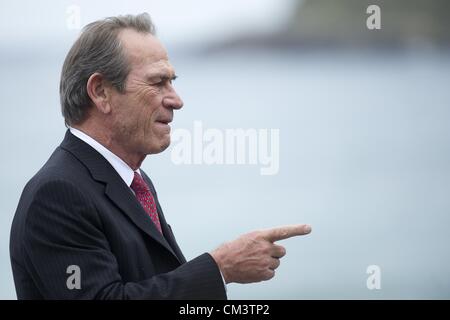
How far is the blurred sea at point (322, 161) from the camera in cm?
481

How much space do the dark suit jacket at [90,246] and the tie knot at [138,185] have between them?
123 mm

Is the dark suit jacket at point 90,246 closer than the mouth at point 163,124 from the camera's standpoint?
Yes

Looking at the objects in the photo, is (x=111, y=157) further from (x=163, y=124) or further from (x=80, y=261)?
(x=80, y=261)

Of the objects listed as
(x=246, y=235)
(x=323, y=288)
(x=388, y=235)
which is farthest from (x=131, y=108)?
(x=388, y=235)

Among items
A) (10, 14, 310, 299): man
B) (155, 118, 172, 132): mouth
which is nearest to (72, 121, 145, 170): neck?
(10, 14, 310, 299): man

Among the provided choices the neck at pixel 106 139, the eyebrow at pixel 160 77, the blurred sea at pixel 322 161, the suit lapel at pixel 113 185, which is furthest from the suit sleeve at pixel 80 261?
the blurred sea at pixel 322 161

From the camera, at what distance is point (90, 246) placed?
1.80m

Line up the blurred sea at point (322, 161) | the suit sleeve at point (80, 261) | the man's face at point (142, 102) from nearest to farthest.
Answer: the suit sleeve at point (80, 261), the man's face at point (142, 102), the blurred sea at point (322, 161)

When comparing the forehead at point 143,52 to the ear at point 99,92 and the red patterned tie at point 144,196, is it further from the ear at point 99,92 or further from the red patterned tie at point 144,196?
the red patterned tie at point 144,196

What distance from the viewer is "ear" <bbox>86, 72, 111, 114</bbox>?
204 centimetres

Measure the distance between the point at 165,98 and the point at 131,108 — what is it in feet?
0.31

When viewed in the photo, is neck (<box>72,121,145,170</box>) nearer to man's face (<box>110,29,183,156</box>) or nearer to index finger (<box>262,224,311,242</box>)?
man's face (<box>110,29,183,156</box>)

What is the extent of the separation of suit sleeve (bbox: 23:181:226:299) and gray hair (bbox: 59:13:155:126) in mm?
287

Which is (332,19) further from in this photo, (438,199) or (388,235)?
(388,235)
